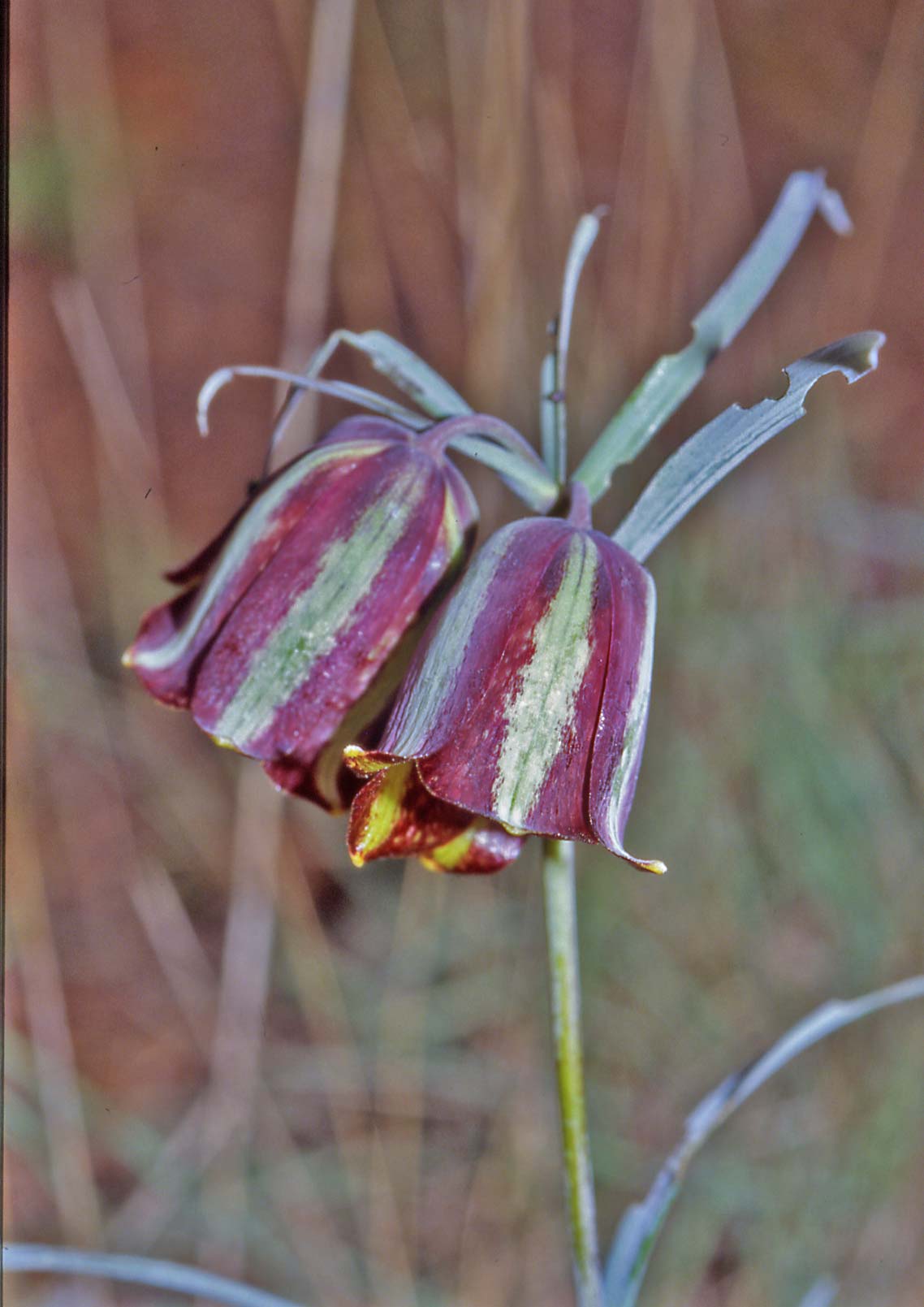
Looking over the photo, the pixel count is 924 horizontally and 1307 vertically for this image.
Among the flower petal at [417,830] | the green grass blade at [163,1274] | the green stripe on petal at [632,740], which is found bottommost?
the green grass blade at [163,1274]

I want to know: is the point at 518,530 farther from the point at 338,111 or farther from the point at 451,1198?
the point at 451,1198

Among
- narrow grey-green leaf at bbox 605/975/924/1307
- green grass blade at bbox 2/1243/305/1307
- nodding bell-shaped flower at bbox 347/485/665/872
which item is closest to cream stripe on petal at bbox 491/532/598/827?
nodding bell-shaped flower at bbox 347/485/665/872

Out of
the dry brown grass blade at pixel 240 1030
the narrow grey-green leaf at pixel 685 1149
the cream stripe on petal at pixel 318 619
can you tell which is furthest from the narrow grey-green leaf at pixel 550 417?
the dry brown grass blade at pixel 240 1030

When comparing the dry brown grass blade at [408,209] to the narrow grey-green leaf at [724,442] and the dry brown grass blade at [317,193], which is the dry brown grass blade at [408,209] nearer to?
the dry brown grass blade at [317,193]

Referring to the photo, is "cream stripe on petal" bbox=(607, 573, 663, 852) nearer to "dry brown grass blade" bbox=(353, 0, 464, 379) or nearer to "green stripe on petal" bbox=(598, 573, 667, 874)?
"green stripe on petal" bbox=(598, 573, 667, 874)

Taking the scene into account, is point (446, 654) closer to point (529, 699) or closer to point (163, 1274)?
point (529, 699)

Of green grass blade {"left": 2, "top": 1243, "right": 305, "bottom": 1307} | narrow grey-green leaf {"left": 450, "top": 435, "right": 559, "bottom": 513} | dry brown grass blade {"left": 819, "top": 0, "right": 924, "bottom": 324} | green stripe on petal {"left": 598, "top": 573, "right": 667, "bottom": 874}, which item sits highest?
dry brown grass blade {"left": 819, "top": 0, "right": 924, "bottom": 324}

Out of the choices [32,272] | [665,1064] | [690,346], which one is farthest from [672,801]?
[32,272]
